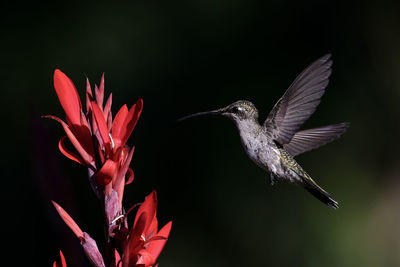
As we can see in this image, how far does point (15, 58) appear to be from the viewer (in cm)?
249

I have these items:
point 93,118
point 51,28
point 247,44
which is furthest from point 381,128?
point 93,118

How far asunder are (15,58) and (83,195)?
75 centimetres

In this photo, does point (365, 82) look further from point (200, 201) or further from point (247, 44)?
point (200, 201)

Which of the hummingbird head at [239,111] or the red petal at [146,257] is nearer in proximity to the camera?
the red petal at [146,257]

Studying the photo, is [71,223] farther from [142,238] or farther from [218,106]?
[218,106]

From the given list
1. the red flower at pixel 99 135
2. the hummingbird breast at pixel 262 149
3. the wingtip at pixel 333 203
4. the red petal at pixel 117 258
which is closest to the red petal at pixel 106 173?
the red flower at pixel 99 135

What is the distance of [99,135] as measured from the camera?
828 mm

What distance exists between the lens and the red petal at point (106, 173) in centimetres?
79

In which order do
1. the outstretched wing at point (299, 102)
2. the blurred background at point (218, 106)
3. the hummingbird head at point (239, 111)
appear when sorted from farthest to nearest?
the blurred background at point (218, 106)
the hummingbird head at point (239, 111)
the outstretched wing at point (299, 102)

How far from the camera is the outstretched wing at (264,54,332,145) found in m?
1.41

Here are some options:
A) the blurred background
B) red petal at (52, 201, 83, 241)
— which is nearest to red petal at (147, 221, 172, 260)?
red petal at (52, 201, 83, 241)

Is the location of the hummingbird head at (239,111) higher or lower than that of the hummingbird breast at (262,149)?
higher

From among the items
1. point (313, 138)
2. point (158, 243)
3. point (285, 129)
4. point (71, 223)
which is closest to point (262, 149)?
point (285, 129)

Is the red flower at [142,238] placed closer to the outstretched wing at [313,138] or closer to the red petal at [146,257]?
the red petal at [146,257]
